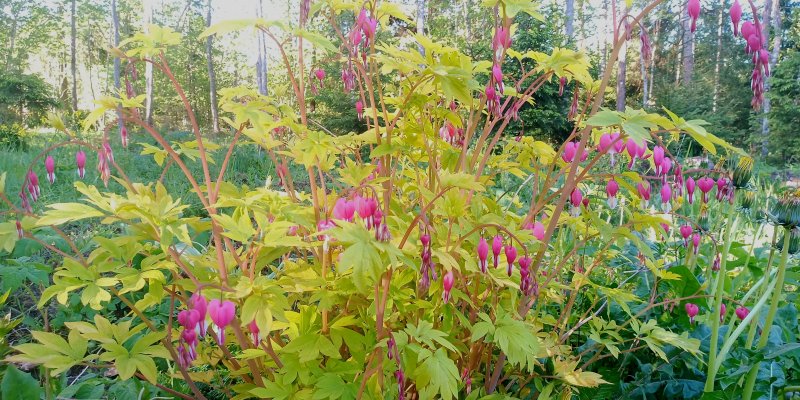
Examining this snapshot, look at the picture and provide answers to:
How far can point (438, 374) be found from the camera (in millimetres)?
1171

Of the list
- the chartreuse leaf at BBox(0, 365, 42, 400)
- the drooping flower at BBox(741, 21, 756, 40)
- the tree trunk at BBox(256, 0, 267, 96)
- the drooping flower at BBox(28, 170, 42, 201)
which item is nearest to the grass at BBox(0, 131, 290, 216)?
the drooping flower at BBox(28, 170, 42, 201)

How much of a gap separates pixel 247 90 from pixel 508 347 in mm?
1099

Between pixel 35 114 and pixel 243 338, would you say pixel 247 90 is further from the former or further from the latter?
pixel 35 114

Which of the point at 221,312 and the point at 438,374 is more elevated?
the point at 221,312

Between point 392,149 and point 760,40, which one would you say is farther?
point 392,149

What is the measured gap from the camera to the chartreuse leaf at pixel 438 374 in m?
1.16

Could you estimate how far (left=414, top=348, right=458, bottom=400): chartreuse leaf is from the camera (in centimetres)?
116

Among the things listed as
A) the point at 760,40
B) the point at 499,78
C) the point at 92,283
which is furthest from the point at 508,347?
the point at 92,283

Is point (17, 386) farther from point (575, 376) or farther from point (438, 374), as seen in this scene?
point (575, 376)

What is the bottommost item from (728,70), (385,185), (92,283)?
(92,283)

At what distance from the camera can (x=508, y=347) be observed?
4.29 feet

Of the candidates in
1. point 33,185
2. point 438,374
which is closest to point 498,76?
point 438,374

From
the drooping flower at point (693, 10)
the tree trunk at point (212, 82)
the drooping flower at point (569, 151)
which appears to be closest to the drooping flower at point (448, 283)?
the drooping flower at point (569, 151)

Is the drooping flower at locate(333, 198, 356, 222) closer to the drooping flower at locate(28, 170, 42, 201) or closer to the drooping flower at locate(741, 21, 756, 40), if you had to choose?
the drooping flower at locate(28, 170, 42, 201)
